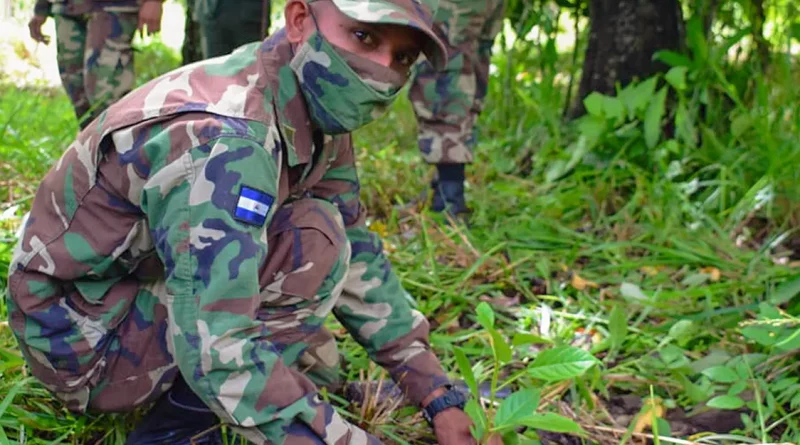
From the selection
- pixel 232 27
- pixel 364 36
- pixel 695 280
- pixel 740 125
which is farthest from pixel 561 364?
pixel 740 125

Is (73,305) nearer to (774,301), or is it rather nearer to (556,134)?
(774,301)

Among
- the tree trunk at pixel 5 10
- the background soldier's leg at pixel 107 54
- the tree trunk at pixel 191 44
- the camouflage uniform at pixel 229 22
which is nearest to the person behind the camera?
the camouflage uniform at pixel 229 22

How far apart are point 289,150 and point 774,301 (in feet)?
4.17

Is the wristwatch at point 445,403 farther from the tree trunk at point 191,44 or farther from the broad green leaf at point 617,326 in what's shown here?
the tree trunk at point 191,44

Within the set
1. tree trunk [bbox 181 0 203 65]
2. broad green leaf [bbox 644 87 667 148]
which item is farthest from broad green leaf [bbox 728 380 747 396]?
tree trunk [bbox 181 0 203 65]

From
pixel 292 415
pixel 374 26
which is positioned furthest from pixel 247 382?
pixel 374 26

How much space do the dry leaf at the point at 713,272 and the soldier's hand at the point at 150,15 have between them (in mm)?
2026

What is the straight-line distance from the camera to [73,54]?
3.23 m

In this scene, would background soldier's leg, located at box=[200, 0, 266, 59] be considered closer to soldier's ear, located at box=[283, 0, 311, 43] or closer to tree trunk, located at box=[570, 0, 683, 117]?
soldier's ear, located at box=[283, 0, 311, 43]

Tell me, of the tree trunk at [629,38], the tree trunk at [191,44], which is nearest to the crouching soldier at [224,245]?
the tree trunk at [629,38]

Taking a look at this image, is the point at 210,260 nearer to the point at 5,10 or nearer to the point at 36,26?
the point at 36,26

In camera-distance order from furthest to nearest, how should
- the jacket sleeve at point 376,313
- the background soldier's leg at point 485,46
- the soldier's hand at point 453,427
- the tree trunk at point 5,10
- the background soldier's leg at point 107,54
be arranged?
the tree trunk at point 5,10 < the background soldier's leg at point 107,54 < the background soldier's leg at point 485,46 < the jacket sleeve at point 376,313 < the soldier's hand at point 453,427

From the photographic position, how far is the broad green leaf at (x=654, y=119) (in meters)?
3.16

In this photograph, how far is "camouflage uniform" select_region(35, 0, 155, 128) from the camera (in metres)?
3.11
